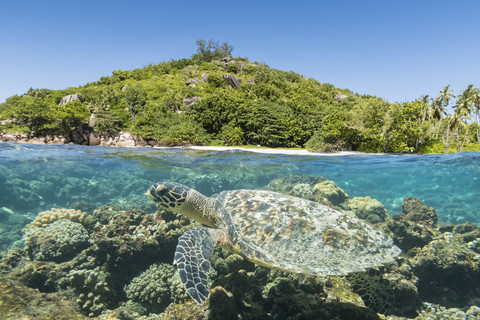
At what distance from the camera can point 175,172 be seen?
14945mm

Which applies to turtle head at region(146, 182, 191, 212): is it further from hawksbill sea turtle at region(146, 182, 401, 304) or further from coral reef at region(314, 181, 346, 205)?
coral reef at region(314, 181, 346, 205)

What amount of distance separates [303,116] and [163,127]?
1391 centimetres

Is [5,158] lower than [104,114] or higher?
lower

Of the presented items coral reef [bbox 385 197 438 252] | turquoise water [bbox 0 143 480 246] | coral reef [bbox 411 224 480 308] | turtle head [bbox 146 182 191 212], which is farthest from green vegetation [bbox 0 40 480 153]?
turtle head [bbox 146 182 191 212]

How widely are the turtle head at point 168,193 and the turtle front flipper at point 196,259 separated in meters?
0.61

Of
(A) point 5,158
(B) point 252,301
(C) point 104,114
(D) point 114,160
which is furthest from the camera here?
(C) point 104,114

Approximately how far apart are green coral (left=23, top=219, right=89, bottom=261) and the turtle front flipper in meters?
4.59

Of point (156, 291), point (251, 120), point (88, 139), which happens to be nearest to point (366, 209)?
point (156, 291)

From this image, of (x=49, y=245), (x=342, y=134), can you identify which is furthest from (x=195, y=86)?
(x=49, y=245)

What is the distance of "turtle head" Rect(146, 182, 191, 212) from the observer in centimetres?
427

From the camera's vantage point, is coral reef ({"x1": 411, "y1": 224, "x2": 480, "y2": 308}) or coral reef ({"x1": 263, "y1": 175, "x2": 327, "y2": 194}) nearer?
coral reef ({"x1": 411, "y1": 224, "x2": 480, "y2": 308})

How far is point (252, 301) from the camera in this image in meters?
4.54

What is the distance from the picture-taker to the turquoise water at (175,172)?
12516 millimetres

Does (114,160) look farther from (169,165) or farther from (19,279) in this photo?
(19,279)
